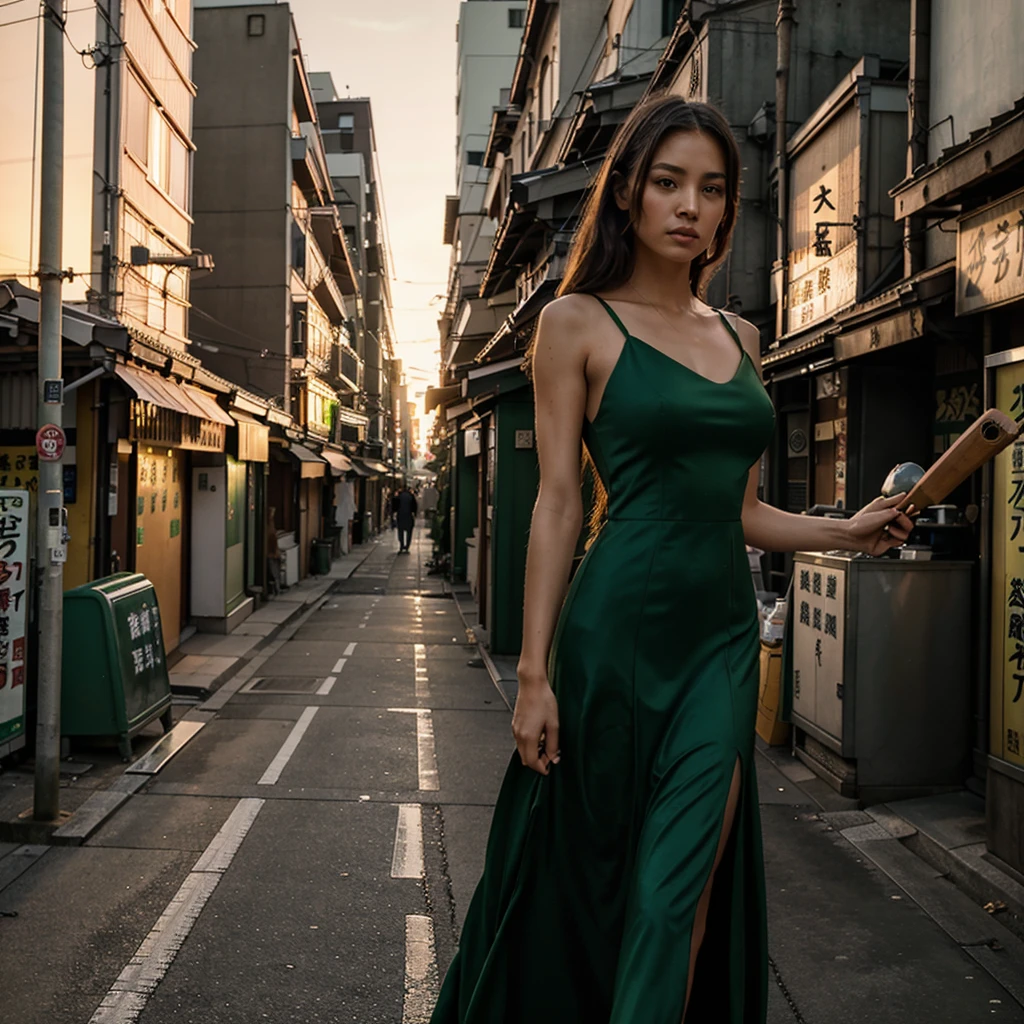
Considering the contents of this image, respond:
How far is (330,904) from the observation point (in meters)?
5.47

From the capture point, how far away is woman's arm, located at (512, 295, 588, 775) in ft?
8.10

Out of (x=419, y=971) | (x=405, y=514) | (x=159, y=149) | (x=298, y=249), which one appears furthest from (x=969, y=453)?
(x=405, y=514)

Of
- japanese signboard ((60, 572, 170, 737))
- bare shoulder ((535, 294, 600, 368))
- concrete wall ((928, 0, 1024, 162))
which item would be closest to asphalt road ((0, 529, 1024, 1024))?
japanese signboard ((60, 572, 170, 737))

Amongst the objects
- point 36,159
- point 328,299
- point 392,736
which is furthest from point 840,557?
Answer: point 328,299

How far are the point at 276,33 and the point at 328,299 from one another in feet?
39.7

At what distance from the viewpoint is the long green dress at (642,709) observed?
242cm

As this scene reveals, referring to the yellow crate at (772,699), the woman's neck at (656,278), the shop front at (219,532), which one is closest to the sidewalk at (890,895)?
the yellow crate at (772,699)

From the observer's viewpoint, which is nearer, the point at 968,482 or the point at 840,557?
the point at 840,557

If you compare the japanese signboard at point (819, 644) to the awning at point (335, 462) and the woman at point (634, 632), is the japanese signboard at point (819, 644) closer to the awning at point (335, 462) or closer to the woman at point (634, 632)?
the woman at point (634, 632)

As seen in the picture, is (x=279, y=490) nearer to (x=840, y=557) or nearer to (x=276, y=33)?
(x=276, y=33)

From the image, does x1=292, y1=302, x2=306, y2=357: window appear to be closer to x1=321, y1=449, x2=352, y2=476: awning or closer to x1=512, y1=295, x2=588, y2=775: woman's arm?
x1=321, y1=449, x2=352, y2=476: awning

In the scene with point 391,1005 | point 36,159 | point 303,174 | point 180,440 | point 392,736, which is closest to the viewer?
point 391,1005

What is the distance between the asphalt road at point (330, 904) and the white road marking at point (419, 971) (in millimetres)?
12

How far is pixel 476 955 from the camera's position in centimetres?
269
